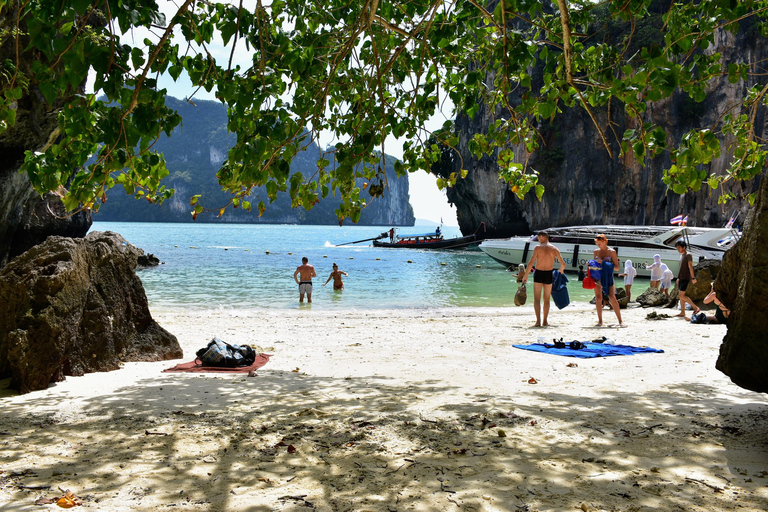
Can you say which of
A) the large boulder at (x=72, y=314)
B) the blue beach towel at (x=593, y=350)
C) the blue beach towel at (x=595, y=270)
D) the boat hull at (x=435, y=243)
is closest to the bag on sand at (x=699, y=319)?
the blue beach towel at (x=595, y=270)

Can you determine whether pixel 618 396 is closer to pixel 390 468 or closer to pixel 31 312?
pixel 390 468

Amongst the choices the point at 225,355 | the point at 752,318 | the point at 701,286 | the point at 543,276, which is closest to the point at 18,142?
the point at 225,355

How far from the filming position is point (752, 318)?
3426 mm

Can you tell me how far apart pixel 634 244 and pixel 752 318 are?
25.0 m

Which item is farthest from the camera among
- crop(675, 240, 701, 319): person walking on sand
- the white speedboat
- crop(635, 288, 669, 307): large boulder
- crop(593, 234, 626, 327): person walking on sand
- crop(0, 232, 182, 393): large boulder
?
the white speedboat

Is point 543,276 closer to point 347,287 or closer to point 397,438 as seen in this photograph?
point 397,438

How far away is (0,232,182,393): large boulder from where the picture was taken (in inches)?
187

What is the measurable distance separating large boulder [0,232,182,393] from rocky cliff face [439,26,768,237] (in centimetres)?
2861

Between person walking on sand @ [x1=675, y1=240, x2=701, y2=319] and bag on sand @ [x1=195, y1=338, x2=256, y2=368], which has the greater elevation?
person walking on sand @ [x1=675, y1=240, x2=701, y2=319]

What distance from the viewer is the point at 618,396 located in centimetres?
476

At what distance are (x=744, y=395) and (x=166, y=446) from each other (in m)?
4.45

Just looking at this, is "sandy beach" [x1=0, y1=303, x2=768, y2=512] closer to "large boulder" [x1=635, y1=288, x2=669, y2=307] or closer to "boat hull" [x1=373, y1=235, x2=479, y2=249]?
"large boulder" [x1=635, y1=288, x2=669, y2=307]

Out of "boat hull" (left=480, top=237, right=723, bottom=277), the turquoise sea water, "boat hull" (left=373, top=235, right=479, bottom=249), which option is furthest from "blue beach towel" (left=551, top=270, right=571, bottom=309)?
"boat hull" (left=373, top=235, right=479, bottom=249)

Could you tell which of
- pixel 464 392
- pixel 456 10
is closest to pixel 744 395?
pixel 464 392
